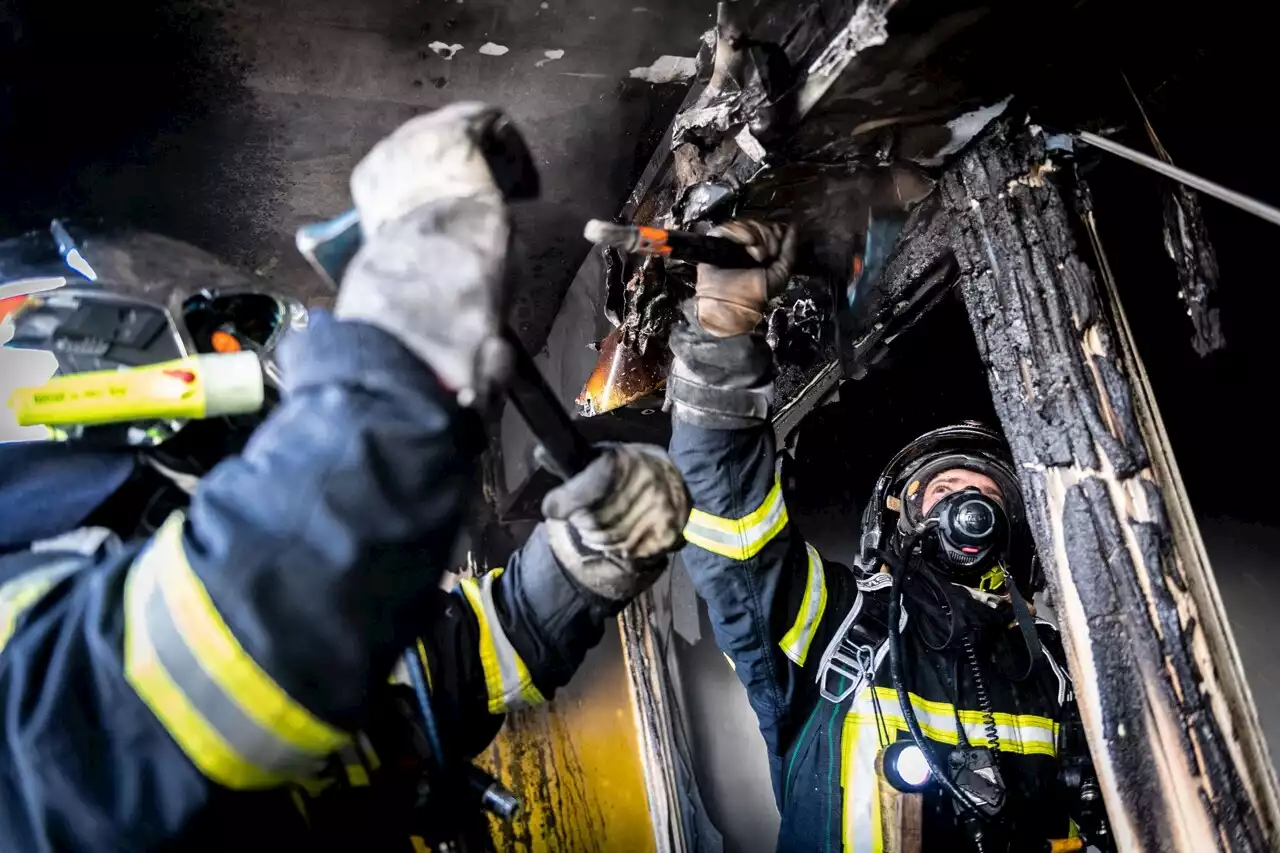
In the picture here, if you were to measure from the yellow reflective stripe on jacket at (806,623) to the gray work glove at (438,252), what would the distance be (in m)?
1.51


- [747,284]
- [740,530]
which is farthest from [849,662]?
[747,284]

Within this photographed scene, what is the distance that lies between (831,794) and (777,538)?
76cm

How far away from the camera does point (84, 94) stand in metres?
1.82

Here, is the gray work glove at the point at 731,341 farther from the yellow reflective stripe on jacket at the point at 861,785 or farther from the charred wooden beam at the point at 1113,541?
the yellow reflective stripe on jacket at the point at 861,785

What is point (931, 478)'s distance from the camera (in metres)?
2.65

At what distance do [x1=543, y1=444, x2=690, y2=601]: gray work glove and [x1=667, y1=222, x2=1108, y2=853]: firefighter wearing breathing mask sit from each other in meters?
0.57

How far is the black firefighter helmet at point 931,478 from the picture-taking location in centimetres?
259

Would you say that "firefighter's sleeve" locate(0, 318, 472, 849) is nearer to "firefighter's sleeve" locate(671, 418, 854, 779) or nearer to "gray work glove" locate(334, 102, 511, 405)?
"gray work glove" locate(334, 102, 511, 405)

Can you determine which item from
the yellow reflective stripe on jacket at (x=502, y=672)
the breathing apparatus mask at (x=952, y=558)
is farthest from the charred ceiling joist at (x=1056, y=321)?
the yellow reflective stripe on jacket at (x=502, y=672)

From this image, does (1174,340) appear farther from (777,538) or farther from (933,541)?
(777,538)

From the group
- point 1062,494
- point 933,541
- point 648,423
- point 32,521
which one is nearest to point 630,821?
point 648,423

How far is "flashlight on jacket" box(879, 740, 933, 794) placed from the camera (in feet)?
6.15

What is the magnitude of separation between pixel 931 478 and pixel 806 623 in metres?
0.98

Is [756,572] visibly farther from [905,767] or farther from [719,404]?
[905,767]
